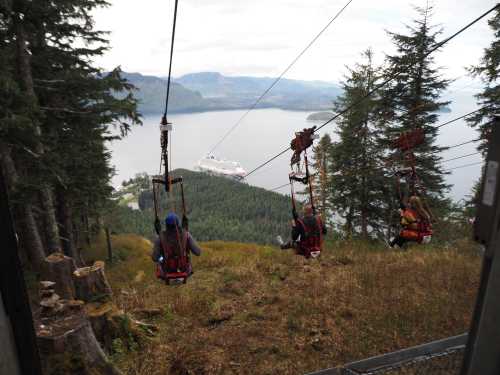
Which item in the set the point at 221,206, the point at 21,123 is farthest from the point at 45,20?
the point at 221,206

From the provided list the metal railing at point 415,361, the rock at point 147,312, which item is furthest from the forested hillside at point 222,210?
the metal railing at point 415,361

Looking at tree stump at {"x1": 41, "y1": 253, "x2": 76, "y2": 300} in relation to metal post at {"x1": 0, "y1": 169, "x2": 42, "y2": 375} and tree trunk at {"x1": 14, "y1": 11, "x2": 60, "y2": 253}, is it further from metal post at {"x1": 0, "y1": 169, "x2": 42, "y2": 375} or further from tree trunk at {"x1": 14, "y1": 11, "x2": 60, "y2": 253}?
metal post at {"x1": 0, "y1": 169, "x2": 42, "y2": 375}

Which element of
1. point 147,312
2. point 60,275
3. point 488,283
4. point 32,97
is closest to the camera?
point 488,283

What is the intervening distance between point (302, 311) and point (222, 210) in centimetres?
10080

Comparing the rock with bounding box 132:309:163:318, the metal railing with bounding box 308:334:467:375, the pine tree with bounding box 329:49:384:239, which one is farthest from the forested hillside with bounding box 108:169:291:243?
the metal railing with bounding box 308:334:467:375

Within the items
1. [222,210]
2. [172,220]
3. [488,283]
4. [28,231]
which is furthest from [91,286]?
[222,210]

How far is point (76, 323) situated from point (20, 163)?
10304 mm

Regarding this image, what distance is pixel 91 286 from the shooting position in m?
8.98

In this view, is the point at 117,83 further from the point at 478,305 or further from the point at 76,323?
the point at 478,305

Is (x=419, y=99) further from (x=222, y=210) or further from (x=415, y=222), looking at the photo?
(x=222, y=210)

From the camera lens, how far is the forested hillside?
8575 centimetres

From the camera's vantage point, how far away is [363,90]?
22484 mm

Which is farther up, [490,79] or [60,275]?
[490,79]

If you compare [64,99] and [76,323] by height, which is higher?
[64,99]
